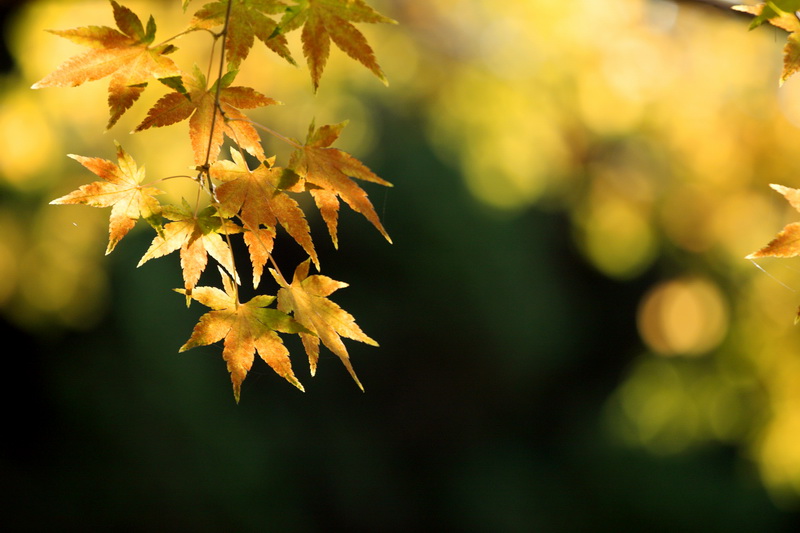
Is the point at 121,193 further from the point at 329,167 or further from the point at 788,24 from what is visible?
the point at 788,24

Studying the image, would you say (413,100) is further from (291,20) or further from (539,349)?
(291,20)

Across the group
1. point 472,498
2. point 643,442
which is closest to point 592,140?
point 643,442

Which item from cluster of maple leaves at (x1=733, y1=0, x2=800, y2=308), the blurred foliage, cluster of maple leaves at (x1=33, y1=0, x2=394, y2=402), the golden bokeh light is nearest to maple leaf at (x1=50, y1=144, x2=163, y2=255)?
cluster of maple leaves at (x1=33, y1=0, x2=394, y2=402)

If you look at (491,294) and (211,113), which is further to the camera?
(491,294)

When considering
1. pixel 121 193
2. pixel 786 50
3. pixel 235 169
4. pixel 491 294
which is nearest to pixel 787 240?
pixel 786 50

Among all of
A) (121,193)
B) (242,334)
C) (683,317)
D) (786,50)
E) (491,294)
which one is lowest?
(491,294)

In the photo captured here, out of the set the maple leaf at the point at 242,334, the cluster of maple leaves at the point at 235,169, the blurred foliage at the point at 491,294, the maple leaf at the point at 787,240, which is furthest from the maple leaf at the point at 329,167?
the blurred foliage at the point at 491,294

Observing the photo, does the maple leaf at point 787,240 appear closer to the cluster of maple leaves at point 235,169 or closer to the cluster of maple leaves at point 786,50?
the cluster of maple leaves at point 786,50
